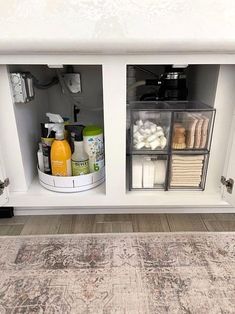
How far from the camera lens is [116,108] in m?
0.67

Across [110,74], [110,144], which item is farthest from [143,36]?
[110,144]

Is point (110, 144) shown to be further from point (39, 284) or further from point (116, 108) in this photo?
point (39, 284)

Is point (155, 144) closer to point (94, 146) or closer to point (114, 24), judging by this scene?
point (94, 146)

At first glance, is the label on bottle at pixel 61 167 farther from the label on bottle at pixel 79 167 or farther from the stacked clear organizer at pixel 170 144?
the stacked clear organizer at pixel 170 144

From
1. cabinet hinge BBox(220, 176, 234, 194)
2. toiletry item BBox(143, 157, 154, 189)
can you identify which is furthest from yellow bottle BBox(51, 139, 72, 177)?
cabinet hinge BBox(220, 176, 234, 194)

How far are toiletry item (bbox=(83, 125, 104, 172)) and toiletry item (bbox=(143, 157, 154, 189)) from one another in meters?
0.15

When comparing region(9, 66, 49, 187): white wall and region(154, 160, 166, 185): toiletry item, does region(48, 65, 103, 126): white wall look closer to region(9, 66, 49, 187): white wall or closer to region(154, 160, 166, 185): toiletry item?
region(9, 66, 49, 187): white wall

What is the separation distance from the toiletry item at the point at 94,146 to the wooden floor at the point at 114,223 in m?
0.18

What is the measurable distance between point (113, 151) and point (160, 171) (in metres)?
0.19

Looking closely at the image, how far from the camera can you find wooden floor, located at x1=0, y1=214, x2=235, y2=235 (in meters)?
0.78

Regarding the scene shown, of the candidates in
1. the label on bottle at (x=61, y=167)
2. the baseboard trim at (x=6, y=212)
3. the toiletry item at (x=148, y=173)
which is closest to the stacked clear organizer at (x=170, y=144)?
the toiletry item at (x=148, y=173)

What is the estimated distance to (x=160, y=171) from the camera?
806mm

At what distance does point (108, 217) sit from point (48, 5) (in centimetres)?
64

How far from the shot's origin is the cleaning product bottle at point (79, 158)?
79 cm
